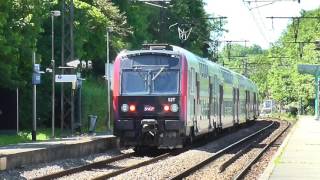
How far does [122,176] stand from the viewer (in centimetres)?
1742

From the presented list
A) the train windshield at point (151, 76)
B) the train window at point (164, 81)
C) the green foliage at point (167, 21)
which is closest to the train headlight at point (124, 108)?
the train windshield at point (151, 76)

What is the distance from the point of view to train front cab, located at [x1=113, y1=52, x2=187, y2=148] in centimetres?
2348

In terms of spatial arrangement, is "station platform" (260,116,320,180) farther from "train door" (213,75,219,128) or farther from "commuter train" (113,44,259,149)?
"train door" (213,75,219,128)

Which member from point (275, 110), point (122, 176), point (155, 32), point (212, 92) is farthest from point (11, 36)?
point (275, 110)

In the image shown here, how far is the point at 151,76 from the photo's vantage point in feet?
78.1

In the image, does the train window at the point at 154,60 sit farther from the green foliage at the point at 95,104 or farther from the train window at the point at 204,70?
the green foliage at the point at 95,104

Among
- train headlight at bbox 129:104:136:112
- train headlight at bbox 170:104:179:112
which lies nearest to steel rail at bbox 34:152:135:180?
train headlight at bbox 129:104:136:112

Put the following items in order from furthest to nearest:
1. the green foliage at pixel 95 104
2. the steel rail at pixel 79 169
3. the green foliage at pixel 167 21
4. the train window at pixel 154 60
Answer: the green foliage at pixel 167 21 < the green foliage at pixel 95 104 < the train window at pixel 154 60 < the steel rail at pixel 79 169

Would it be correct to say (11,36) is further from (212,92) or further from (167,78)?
(167,78)

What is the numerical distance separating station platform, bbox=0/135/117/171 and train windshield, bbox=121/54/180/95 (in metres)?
2.28

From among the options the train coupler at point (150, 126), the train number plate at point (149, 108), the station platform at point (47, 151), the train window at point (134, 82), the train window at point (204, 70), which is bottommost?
the station platform at point (47, 151)

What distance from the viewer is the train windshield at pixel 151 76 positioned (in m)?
23.8

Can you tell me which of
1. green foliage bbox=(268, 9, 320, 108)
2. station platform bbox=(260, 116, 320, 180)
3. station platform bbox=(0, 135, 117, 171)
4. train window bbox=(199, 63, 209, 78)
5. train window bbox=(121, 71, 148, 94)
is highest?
green foliage bbox=(268, 9, 320, 108)

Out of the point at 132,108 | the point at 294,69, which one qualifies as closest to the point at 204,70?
the point at 132,108
